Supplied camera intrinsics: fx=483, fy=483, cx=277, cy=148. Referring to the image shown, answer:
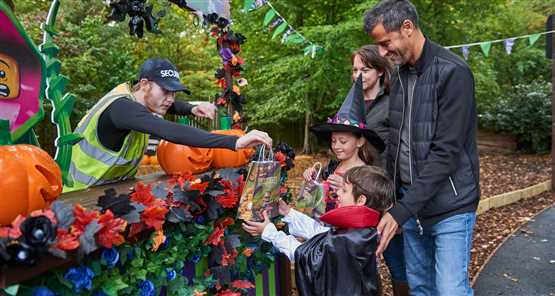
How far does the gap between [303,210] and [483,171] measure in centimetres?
904

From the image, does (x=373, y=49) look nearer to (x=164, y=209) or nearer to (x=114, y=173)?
(x=114, y=173)

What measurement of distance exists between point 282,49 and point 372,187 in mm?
11052

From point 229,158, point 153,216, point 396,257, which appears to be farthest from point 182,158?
point 396,257

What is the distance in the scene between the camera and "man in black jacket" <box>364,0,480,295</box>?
221cm

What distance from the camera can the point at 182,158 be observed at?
258 centimetres

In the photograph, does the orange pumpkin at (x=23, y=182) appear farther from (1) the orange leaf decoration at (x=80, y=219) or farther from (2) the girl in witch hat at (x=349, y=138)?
(2) the girl in witch hat at (x=349, y=138)

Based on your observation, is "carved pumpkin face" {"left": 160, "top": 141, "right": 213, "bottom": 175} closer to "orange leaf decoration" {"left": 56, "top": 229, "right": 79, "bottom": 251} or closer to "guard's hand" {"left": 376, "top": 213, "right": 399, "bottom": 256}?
"guard's hand" {"left": 376, "top": 213, "right": 399, "bottom": 256}

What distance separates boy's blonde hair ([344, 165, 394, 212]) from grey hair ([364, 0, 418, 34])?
67 cm

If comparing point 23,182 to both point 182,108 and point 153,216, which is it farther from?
point 182,108

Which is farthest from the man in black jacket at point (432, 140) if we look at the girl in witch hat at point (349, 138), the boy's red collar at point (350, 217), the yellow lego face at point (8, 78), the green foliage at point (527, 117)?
the green foliage at point (527, 117)

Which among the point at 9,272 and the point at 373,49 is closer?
the point at 9,272

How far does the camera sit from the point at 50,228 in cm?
116

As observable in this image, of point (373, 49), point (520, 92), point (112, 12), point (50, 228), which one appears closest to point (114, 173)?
A: point (112, 12)

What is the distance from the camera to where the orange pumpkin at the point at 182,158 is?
2.58 metres
